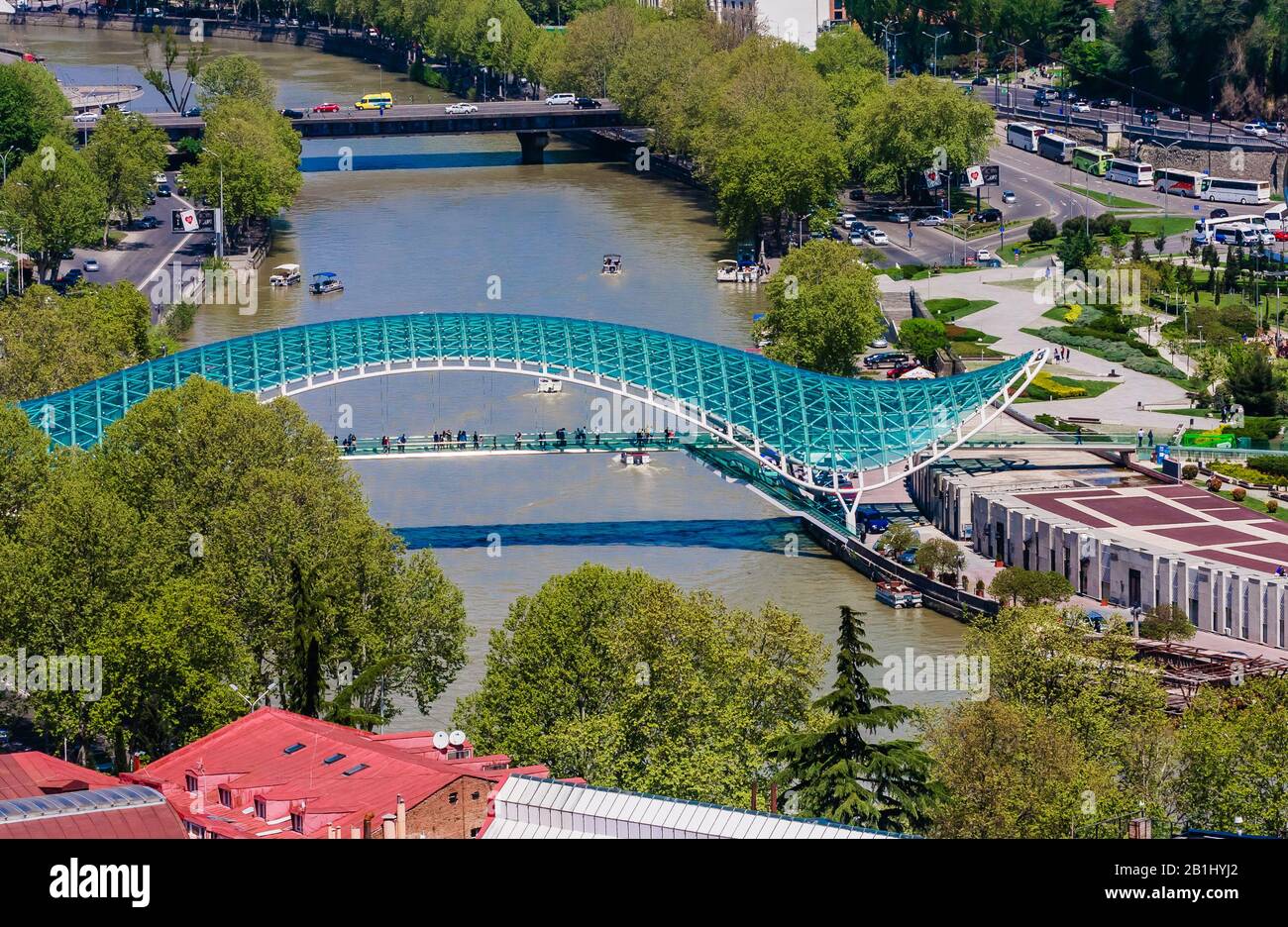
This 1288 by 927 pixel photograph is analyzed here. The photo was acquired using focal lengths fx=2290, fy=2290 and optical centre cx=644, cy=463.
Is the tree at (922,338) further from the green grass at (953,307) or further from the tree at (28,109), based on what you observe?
the tree at (28,109)

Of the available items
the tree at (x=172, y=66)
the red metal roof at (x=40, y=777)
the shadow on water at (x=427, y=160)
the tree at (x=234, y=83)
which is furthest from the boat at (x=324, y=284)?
the red metal roof at (x=40, y=777)

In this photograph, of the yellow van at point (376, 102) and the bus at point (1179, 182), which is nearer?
the bus at point (1179, 182)

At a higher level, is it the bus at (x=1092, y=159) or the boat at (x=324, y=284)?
the bus at (x=1092, y=159)

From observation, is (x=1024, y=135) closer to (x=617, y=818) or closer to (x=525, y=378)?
(x=525, y=378)

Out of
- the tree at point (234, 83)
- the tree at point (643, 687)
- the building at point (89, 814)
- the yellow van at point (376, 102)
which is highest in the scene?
the tree at point (234, 83)

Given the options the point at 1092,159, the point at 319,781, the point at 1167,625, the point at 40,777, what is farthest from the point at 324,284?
the point at 40,777

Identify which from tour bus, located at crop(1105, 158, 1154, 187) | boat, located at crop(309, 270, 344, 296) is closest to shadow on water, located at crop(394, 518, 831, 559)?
boat, located at crop(309, 270, 344, 296)

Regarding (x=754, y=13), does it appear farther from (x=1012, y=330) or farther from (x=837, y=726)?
(x=837, y=726)
